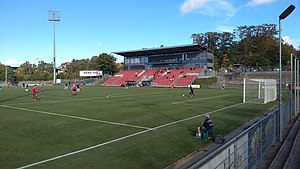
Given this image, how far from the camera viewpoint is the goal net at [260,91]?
25.8 m

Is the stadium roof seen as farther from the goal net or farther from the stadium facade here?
the goal net

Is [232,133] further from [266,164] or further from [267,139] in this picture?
[266,164]

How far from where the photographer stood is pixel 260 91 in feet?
88.0

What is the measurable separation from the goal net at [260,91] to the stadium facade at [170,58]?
A: 2004 inches

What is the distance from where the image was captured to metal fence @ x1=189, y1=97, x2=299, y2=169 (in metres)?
4.39

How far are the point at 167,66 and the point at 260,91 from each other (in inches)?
2613

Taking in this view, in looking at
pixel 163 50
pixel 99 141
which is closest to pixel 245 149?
pixel 99 141

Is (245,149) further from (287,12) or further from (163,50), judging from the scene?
(163,50)

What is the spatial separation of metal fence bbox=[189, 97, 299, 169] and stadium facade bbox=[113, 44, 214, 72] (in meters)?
72.2

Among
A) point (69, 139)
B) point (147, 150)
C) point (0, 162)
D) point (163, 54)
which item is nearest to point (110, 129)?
point (69, 139)

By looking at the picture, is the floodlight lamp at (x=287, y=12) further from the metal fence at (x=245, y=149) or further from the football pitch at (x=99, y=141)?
the football pitch at (x=99, y=141)

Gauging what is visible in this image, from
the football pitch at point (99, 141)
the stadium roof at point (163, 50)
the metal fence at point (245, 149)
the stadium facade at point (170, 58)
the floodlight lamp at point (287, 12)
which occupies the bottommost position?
the football pitch at point (99, 141)

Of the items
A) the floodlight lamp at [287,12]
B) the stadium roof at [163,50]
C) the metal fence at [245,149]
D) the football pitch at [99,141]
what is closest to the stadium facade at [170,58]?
the stadium roof at [163,50]

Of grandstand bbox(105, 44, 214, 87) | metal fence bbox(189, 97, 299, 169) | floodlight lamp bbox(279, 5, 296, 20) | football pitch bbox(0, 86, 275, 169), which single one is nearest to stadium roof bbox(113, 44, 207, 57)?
grandstand bbox(105, 44, 214, 87)
